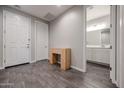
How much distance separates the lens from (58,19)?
4.04m

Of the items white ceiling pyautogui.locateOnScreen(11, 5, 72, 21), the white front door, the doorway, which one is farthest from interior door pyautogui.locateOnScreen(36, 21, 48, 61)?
the doorway

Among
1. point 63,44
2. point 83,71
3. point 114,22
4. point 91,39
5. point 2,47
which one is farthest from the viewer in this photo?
point 91,39

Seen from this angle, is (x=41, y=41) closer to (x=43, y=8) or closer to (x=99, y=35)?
(x=43, y=8)

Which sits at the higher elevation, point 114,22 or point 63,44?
point 114,22

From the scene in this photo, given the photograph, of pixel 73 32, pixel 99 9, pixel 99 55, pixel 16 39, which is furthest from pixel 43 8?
pixel 99 55

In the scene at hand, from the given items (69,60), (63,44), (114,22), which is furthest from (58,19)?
(114,22)

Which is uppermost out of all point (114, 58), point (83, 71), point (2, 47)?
point (2, 47)

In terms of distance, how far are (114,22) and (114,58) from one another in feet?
2.88

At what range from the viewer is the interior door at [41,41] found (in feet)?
14.4

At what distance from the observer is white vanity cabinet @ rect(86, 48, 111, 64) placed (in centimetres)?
325

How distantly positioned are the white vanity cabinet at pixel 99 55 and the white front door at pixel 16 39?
10.8ft

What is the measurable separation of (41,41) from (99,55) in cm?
329

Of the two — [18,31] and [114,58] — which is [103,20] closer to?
[114,58]
